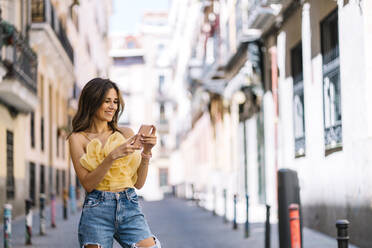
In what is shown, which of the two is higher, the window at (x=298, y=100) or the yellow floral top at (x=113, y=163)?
the window at (x=298, y=100)

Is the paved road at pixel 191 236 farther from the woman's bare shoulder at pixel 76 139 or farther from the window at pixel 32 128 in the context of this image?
the woman's bare shoulder at pixel 76 139

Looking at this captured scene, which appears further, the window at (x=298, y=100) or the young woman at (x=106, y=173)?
the window at (x=298, y=100)

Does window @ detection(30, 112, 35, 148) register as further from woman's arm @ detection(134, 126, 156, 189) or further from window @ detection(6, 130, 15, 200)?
woman's arm @ detection(134, 126, 156, 189)

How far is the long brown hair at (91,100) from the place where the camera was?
389 cm

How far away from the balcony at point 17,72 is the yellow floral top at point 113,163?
41.6ft

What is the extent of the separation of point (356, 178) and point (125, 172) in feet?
24.0

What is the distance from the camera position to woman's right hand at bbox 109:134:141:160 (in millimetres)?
3664

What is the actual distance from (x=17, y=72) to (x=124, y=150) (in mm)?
14760

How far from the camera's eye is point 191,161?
49.3 metres

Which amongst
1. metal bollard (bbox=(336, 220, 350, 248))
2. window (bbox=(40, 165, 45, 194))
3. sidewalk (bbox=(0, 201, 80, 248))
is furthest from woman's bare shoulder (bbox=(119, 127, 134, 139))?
window (bbox=(40, 165, 45, 194))

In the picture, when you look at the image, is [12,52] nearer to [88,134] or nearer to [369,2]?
[369,2]

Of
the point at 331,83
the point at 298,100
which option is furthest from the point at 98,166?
the point at 298,100

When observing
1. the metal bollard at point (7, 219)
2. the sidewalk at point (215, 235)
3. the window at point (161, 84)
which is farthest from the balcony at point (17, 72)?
the window at point (161, 84)

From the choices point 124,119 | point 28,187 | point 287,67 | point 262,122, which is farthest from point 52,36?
point 124,119
